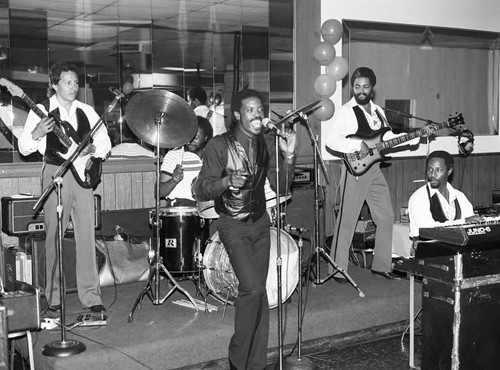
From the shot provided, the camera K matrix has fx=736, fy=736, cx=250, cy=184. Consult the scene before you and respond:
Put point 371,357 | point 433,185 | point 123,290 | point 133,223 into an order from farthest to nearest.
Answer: point 133,223 < point 123,290 < point 433,185 < point 371,357

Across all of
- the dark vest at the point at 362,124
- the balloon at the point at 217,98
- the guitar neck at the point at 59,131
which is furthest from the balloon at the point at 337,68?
the guitar neck at the point at 59,131

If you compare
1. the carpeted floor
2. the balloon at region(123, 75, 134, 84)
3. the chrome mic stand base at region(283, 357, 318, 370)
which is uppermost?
the balloon at region(123, 75, 134, 84)

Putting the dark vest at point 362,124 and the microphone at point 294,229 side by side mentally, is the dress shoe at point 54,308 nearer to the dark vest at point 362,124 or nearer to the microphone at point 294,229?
the microphone at point 294,229

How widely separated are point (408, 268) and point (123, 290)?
285 cm

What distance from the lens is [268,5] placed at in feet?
29.6

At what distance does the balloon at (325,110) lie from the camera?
8086 millimetres

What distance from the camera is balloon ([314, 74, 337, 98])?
316 inches

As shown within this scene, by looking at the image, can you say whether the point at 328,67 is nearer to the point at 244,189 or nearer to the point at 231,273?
the point at 231,273

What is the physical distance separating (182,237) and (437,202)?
2198mm

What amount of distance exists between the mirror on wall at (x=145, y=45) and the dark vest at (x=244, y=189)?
366 centimetres

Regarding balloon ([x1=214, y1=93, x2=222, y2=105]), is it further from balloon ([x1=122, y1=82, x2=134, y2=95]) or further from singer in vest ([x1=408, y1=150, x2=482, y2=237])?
singer in vest ([x1=408, y1=150, x2=482, y2=237])

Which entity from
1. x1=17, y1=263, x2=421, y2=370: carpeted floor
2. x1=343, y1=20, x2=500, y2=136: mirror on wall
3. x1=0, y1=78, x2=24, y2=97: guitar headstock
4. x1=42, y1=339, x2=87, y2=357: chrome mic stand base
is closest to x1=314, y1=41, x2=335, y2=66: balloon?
x1=343, y1=20, x2=500, y2=136: mirror on wall

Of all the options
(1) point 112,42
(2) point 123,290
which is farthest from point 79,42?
(2) point 123,290

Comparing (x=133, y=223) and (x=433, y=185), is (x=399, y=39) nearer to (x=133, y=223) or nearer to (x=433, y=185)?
(x=433, y=185)
